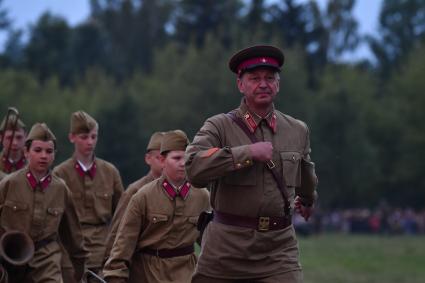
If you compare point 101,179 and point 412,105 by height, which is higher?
point 412,105

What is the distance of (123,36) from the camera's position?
116 meters

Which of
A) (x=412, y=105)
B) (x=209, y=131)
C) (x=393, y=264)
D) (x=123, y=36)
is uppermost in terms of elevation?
(x=123, y=36)

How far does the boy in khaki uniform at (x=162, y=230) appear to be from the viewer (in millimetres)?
10938

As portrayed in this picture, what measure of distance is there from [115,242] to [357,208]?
69.9 m

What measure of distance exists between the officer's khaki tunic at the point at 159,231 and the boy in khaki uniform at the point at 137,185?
65cm

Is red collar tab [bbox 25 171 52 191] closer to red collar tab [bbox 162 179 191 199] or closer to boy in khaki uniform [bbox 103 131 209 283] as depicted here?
boy in khaki uniform [bbox 103 131 209 283]

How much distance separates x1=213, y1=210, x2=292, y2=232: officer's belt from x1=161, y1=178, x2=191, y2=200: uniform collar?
224cm

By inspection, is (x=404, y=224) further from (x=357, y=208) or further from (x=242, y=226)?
(x=242, y=226)

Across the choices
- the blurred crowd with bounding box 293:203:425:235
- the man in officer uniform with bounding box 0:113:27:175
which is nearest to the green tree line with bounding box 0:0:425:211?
the blurred crowd with bounding box 293:203:425:235

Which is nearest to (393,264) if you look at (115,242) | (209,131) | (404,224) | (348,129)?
(115,242)

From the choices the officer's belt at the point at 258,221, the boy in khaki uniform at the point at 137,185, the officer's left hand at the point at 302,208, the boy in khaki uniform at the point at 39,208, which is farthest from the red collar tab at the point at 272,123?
the boy in khaki uniform at the point at 39,208

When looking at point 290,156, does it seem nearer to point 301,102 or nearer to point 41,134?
point 41,134

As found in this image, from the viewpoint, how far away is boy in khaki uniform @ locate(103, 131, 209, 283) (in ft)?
35.9

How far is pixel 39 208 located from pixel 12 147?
8.60 feet
